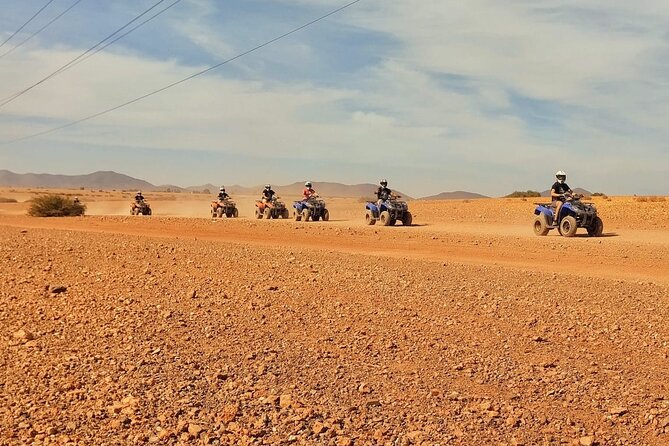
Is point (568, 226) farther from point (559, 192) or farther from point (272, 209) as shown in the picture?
point (272, 209)

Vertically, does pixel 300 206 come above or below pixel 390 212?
above

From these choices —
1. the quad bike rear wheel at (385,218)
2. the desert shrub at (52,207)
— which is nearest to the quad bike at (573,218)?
the quad bike rear wheel at (385,218)

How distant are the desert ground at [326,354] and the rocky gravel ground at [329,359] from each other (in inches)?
0.9

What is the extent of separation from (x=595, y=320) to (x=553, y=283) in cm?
239

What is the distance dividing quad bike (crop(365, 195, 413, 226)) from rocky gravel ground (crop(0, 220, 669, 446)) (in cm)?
1771

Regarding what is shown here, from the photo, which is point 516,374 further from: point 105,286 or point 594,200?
point 594,200

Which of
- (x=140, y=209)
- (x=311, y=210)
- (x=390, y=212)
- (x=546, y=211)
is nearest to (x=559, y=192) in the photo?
(x=546, y=211)

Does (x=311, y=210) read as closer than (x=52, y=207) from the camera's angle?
Yes

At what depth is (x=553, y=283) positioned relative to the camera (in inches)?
378

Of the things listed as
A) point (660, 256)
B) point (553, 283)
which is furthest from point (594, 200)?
point (553, 283)

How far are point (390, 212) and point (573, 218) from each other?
28.1 ft

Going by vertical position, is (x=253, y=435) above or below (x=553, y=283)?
below

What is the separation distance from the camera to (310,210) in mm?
31328

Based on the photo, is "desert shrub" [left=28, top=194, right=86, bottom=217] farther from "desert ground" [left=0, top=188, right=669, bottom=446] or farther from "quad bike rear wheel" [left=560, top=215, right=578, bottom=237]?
"quad bike rear wheel" [left=560, top=215, right=578, bottom=237]
